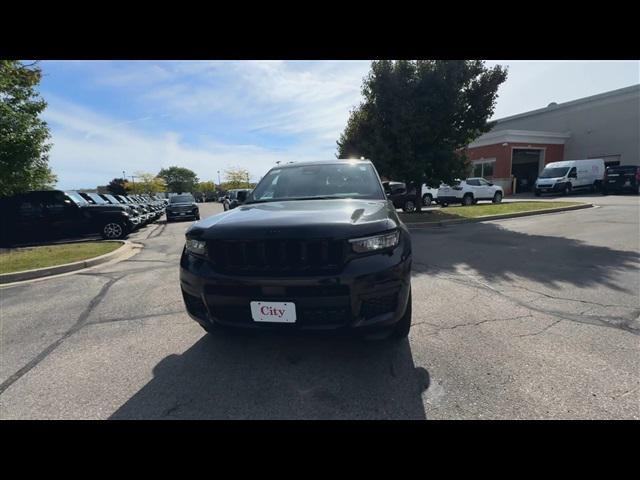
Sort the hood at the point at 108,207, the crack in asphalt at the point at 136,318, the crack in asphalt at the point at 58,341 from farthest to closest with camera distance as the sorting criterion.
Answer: the hood at the point at 108,207
the crack in asphalt at the point at 136,318
the crack in asphalt at the point at 58,341

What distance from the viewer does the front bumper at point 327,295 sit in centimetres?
210

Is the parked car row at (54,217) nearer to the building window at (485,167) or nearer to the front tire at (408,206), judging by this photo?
the front tire at (408,206)

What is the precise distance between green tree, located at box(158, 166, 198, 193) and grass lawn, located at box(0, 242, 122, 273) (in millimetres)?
95243

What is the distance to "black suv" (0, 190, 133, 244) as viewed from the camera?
9.67 meters

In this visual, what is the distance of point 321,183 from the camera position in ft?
12.1

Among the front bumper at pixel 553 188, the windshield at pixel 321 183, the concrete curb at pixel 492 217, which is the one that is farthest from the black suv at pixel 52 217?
the front bumper at pixel 553 188

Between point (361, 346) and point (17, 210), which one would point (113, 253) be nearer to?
point (17, 210)

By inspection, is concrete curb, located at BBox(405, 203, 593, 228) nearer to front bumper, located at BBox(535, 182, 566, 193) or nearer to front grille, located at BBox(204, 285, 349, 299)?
front bumper, located at BBox(535, 182, 566, 193)

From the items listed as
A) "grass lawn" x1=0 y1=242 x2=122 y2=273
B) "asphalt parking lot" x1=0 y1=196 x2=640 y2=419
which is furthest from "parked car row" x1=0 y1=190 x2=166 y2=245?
"asphalt parking lot" x1=0 y1=196 x2=640 y2=419

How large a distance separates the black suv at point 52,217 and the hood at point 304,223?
9916 mm

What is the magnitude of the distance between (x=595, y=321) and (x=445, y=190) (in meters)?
16.6

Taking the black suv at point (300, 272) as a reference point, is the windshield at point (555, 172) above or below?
above

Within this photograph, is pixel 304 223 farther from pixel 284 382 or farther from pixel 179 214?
pixel 179 214
